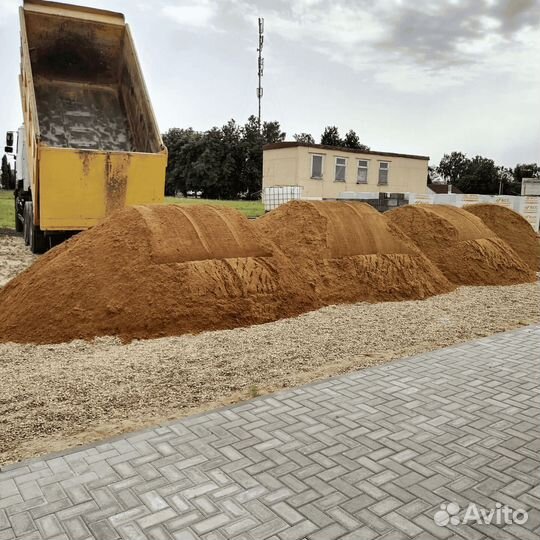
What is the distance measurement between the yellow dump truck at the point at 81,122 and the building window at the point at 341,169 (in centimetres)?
1721

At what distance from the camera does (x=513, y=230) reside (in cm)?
1483

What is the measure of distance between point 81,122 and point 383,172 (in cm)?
2127

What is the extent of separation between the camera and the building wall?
26656mm

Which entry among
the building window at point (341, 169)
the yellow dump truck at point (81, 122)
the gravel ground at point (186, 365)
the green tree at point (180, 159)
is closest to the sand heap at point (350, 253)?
the gravel ground at point (186, 365)

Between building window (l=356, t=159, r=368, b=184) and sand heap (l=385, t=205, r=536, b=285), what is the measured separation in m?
16.3

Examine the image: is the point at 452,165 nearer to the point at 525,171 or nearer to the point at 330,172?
the point at 525,171

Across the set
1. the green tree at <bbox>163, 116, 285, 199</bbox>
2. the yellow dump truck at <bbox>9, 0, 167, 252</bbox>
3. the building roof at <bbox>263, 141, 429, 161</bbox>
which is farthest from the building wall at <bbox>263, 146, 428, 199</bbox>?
the green tree at <bbox>163, 116, 285, 199</bbox>

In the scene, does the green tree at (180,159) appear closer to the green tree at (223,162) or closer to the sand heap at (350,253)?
the green tree at (223,162)

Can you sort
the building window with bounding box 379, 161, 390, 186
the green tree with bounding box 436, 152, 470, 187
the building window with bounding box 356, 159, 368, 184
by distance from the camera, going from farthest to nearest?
the green tree with bounding box 436, 152, 470, 187, the building window with bounding box 379, 161, 390, 186, the building window with bounding box 356, 159, 368, 184

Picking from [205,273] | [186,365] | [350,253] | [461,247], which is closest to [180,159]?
[461,247]

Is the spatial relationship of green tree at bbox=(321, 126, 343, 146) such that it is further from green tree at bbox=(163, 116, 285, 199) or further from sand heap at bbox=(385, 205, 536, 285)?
sand heap at bbox=(385, 205, 536, 285)

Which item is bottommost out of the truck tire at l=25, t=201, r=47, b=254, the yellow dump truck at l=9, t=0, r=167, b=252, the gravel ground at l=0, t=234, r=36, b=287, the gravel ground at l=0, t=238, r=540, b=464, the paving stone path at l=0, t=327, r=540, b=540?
the paving stone path at l=0, t=327, r=540, b=540

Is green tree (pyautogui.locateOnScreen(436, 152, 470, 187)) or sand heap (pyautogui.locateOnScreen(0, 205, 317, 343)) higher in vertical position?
green tree (pyautogui.locateOnScreen(436, 152, 470, 187))

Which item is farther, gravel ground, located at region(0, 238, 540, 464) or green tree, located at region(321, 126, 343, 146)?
green tree, located at region(321, 126, 343, 146)
